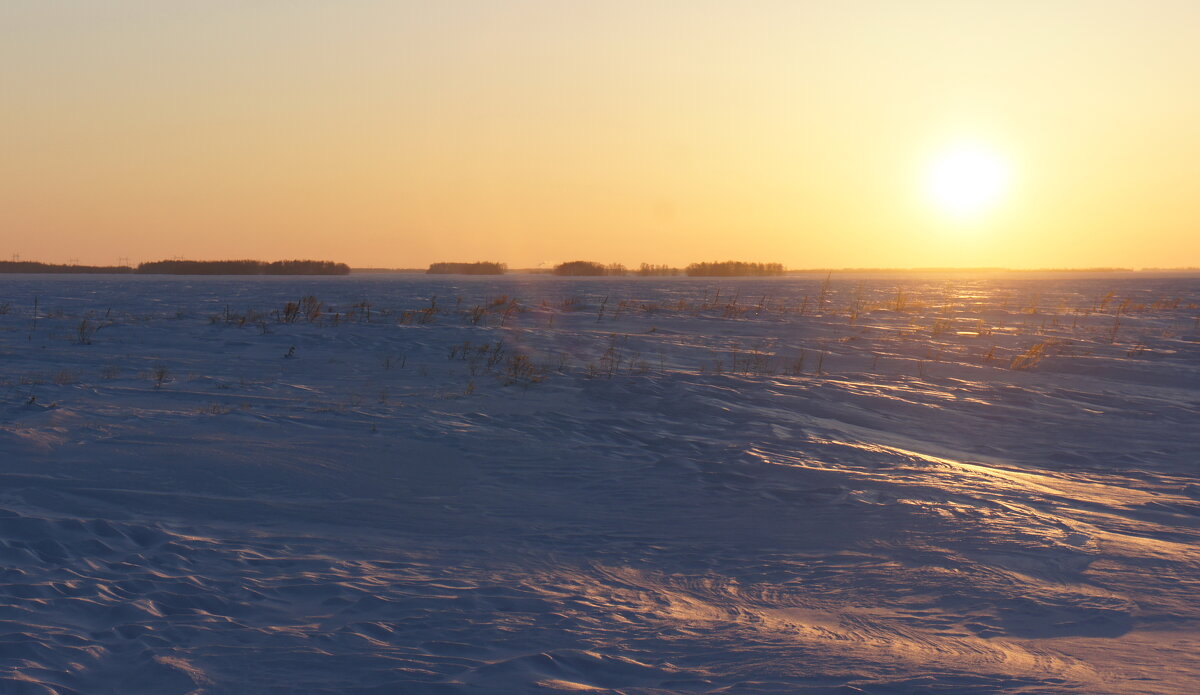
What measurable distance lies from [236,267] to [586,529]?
73.9m

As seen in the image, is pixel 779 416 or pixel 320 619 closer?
pixel 320 619

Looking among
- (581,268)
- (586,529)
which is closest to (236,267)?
(581,268)

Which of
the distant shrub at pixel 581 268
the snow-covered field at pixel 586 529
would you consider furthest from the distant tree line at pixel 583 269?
the snow-covered field at pixel 586 529

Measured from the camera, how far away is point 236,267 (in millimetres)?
72938

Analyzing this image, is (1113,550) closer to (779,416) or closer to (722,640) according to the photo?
(722,640)

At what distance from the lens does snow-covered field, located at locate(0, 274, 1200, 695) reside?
12.0 feet

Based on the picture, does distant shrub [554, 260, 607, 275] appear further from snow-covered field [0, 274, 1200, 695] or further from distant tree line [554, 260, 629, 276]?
snow-covered field [0, 274, 1200, 695]

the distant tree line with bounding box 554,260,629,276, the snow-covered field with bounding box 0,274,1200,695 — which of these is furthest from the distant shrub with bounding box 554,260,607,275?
the snow-covered field with bounding box 0,274,1200,695

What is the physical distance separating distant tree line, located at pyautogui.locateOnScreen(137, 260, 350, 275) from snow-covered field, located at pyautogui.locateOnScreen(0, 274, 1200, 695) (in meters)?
64.7

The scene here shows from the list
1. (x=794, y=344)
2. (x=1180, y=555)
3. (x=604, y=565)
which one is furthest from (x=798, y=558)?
(x=794, y=344)

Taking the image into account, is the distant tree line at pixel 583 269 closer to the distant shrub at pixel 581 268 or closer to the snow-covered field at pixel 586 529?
the distant shrub at pixel 581 268

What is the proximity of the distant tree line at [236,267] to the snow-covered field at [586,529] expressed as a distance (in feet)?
212

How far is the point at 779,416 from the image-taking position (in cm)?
966

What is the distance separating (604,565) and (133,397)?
6620 millimetres
